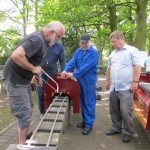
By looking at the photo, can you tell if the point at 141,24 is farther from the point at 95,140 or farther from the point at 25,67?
the point at 25,67

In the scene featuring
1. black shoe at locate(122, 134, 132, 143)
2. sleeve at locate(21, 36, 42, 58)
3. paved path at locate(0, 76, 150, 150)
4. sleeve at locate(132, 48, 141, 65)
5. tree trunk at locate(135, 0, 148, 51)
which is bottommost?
paved path at locate(0, 76, 150, 150)

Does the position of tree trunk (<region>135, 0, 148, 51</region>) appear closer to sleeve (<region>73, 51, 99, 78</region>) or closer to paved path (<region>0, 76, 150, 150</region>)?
paved path (<region>0, 76, 150, 150</region>)

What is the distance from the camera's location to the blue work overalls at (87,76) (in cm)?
592

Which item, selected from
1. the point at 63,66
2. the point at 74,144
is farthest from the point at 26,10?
the point at 74,144

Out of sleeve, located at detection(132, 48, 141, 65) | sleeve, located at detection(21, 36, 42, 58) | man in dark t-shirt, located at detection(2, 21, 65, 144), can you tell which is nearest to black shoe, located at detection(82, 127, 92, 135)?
sleeve, located at detection(132, 48, 141, 65)

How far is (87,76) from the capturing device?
6098 mm

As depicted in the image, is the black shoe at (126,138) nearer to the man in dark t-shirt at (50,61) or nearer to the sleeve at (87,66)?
the sleeve at (87,66)

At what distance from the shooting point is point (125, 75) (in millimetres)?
5660

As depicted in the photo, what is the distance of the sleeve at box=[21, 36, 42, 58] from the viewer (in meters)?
4.02

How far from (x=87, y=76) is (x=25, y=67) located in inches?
84.1

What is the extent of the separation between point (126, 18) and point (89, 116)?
23.1 m

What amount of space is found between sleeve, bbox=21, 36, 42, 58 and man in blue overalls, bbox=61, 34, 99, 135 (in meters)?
1.91

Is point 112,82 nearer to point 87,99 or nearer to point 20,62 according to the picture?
point 87,99

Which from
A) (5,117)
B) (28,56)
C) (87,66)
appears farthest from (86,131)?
(28,56)
